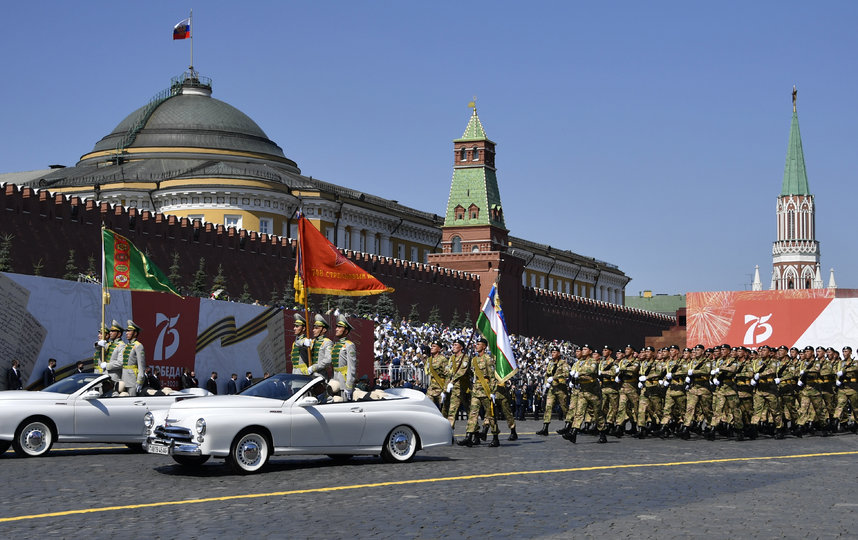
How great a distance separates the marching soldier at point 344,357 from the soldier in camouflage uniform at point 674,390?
7.97 m

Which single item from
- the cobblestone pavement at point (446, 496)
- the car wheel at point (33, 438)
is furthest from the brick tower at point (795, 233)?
the car wheel at point (33, 438)

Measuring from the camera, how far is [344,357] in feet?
53.7

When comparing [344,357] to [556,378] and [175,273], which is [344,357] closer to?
[556,378]

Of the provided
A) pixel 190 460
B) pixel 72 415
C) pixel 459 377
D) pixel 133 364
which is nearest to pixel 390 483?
pixel 190 460

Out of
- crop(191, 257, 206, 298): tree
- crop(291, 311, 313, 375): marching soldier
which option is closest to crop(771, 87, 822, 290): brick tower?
crop(191, 257, 206, 298): tree

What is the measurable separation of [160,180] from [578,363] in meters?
45.0

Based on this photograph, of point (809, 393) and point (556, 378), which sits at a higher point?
point (556, 378)

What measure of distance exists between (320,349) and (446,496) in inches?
182

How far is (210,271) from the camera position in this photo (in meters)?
47.9

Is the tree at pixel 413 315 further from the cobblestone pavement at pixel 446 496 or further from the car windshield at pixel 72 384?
the car windshield at pixel 72 384

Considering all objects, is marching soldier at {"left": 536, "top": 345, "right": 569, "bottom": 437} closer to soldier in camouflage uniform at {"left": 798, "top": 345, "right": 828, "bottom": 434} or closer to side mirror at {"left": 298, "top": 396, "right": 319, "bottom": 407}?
soldier in camouflage uniform at {"left": 798, "top": 345, "right": 828, "bottom": 434}

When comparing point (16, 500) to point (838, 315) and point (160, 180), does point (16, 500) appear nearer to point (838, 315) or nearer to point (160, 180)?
point (838, 315)

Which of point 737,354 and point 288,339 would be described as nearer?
point 737,354

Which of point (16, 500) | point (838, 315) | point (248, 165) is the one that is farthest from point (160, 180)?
point (16, 500)
